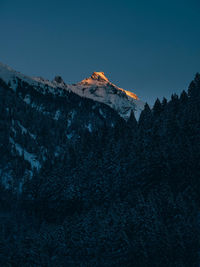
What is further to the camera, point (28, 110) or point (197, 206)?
point (28, 110)

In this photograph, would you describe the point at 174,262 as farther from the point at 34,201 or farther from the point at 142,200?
the point at 34,201

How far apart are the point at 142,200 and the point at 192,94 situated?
106ft

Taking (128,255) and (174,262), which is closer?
(174,262)

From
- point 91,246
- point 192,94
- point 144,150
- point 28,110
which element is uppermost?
point 28,110

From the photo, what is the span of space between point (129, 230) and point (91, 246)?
7.82 meters

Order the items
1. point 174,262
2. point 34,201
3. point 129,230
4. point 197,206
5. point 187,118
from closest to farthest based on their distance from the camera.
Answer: point 174,262
point 197,206
point 129,230
point 187,118
point 34,201

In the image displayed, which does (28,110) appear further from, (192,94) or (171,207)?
(171,207)

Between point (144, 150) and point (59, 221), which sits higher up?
point (144, 150)

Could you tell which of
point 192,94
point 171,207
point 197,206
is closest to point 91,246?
point 171,207

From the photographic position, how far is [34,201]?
7831 centimetres

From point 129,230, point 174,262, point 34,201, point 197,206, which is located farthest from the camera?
point 34,201

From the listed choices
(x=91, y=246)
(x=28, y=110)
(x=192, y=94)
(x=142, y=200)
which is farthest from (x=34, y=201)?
(x=28, y=110)

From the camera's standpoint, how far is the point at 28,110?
185750 millimetres

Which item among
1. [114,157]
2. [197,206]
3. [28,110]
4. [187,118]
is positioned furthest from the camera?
[28,110]
